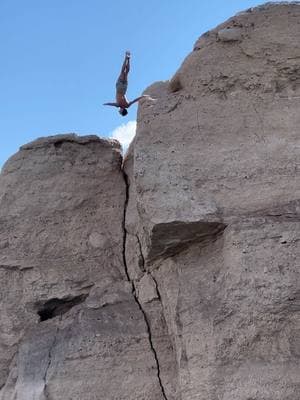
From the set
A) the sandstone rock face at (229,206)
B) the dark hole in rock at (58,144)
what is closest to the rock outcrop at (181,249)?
the sandstone rock face at (229,206)

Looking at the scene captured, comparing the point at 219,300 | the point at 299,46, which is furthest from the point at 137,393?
the point at 299,46

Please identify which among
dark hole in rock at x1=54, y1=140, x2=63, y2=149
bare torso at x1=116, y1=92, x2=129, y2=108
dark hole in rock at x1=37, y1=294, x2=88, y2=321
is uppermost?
bare torso at x1=116, y1=92, x2=129, y2=108

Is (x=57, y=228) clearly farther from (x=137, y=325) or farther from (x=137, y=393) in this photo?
(x=137, y=393)

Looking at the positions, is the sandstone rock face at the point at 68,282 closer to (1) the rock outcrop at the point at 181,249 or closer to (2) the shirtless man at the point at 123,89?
(1) the rock outcrop at the point at 181,249

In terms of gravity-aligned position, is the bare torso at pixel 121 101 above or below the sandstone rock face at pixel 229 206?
above

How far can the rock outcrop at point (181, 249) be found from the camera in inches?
144

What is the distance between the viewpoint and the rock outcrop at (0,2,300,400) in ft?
12.0

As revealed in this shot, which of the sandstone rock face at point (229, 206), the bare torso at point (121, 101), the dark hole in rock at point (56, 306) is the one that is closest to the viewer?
the sandstone rock face at point (229, 206)

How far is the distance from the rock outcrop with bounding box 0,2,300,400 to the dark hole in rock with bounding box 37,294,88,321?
0.01 m

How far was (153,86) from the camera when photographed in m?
5.25

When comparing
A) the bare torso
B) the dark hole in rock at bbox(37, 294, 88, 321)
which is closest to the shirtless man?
the bare torso

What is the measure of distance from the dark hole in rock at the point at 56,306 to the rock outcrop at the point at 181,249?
12mm

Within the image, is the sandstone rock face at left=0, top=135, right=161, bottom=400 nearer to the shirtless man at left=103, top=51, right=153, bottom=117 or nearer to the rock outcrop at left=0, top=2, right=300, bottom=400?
the rock outcrop at left=0, top=2, right=300, bottom=400

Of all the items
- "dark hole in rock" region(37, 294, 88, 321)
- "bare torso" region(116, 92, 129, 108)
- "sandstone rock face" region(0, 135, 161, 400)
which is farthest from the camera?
"bare torso" region(116, 92, 129, 108)
